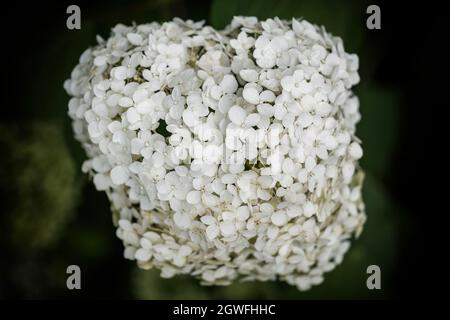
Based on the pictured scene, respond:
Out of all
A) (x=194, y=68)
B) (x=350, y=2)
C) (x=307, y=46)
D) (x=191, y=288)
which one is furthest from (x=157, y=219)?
(x=350, y=2)

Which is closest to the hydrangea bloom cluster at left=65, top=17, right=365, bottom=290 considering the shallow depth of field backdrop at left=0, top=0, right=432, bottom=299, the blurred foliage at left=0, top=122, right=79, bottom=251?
the shallow depth of field backdrop at left=0, top=0, right=432, bottom=299

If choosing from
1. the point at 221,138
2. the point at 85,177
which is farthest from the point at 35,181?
the point at 221,138

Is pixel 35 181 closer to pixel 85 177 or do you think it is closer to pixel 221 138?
pixel 85 177

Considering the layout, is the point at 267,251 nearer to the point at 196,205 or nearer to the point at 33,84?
the point at 196,205

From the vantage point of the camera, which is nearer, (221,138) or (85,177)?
(221,138)

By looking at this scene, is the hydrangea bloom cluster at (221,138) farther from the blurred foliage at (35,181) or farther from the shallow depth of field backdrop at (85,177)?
the blurred foliage at (35,181)

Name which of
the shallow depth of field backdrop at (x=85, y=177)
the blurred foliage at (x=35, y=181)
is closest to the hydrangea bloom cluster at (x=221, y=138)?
the shallow depth of field backdrop at (x=85, y=177)
